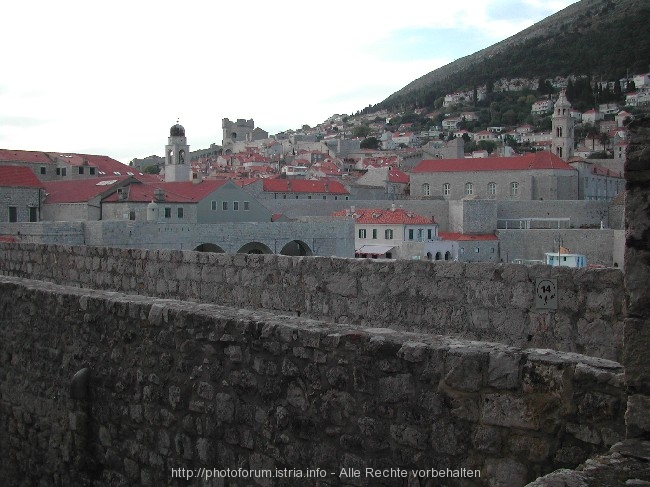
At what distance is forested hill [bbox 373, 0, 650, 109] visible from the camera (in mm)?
166125

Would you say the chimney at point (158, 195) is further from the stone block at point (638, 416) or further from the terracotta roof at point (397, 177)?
the terracotta roof at point (397, 177)

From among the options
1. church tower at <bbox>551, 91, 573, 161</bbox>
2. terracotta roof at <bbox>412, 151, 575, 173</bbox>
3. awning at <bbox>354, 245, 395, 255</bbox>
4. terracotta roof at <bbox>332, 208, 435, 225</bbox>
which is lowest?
awning at <bbox>354, 245, 395, 255</bbox>

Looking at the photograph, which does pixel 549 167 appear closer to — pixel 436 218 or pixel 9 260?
pixel 436 218

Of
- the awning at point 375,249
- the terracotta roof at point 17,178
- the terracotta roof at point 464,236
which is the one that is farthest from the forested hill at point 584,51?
the terracotta roof at point 17,178

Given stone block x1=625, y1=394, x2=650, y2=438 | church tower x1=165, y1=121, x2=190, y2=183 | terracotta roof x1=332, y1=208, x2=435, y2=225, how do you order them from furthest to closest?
1. church tower x1=165, y1=121, x2=190, y2=183
2. terracotta roof x1=332, y1=208, x2=435, y2=225
3. stone block x1=625, y1=394, x2=650, y2=438

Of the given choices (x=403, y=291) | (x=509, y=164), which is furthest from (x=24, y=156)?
(x=403, y=291)

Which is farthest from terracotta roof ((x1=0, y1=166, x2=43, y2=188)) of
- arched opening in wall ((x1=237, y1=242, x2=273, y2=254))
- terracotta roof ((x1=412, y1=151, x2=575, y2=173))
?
terracotta roof ((x1=412, y1=151, x2=575, y2=173))

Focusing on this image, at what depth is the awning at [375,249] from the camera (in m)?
50.2

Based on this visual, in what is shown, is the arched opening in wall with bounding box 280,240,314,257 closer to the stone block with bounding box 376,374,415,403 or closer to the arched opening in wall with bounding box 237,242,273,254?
the arched opening in wall with bounding box 237,242,273,254

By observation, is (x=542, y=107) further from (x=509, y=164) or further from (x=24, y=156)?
(x=24, y=156)

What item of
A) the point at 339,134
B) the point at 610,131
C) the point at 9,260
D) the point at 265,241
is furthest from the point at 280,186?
the point at 339,134

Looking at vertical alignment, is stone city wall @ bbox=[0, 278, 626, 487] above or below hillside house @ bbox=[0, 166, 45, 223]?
below

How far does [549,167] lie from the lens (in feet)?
250

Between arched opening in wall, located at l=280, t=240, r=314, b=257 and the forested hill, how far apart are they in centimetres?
14645
